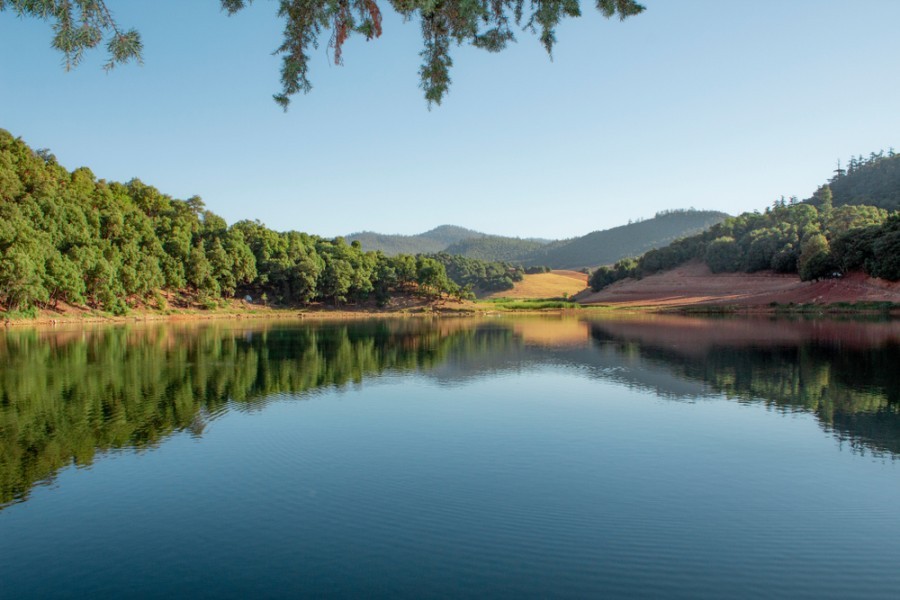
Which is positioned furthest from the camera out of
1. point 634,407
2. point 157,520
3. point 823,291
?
point 823,291

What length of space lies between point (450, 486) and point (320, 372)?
1667cm

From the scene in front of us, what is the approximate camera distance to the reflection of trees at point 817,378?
51.5ft

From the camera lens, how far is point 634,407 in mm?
18438

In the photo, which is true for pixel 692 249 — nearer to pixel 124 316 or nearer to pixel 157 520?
pixel 124 316

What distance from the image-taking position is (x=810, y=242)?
83125mm

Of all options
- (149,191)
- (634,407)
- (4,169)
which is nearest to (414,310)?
(149,191)

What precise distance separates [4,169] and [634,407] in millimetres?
67375

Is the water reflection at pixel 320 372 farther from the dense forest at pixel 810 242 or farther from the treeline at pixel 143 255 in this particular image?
the dense forest at pixel 810 242

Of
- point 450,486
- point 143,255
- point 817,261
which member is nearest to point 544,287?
point 817,261

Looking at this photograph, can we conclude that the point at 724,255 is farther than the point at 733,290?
Yes

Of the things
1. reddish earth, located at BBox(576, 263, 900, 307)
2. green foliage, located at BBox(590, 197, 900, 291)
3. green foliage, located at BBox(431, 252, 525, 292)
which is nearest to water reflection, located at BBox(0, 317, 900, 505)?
reddish earth, located at BBox(576, 263, 900, 307)

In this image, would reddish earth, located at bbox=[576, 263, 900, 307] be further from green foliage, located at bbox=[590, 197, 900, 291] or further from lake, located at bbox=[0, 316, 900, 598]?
lake, located at bbox=[0, 316, 900, 598]

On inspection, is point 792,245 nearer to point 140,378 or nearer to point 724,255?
point 724,255

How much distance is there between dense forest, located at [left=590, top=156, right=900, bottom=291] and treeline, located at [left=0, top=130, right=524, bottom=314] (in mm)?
46823
